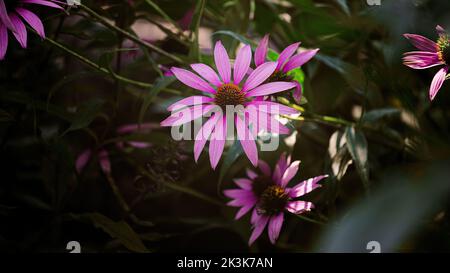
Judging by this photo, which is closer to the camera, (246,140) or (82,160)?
(246,140)

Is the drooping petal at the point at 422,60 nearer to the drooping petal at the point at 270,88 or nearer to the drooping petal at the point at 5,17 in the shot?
the drooping petal at the point at 270,88

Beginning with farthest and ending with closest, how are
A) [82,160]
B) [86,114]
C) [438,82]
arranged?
[82,160] → [86,114] → [438,82]

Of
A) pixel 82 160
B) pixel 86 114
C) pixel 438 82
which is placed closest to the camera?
pixel 438 82

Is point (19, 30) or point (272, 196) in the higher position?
point (19, 30)

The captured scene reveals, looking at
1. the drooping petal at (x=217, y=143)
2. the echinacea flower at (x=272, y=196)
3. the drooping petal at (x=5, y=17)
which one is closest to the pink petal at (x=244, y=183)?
the echinacea flower at (x=272, y=196)

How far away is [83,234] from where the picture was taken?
53 cm

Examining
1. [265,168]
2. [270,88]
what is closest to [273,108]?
[270,88]

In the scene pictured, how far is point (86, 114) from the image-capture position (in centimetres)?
42

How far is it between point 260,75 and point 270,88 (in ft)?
0.04

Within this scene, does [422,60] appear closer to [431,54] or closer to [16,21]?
[431,54]

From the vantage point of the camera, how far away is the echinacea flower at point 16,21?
12.6 inches

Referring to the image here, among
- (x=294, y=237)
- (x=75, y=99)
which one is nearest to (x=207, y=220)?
(x=294, y=237)
